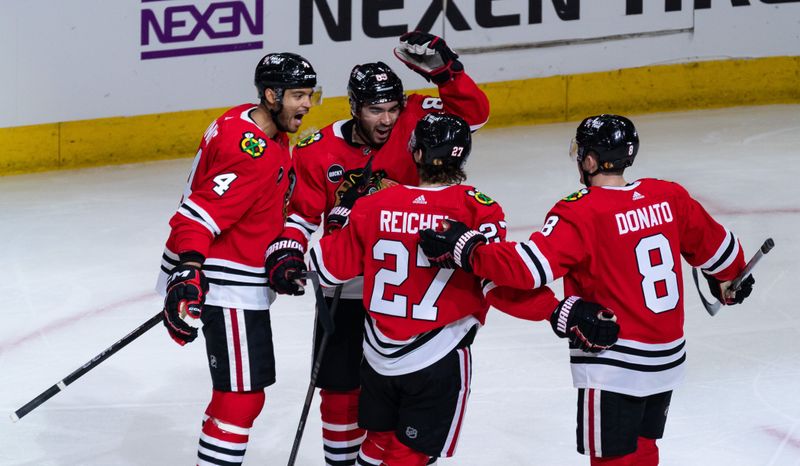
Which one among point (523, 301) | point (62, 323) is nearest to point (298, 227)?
point (523, 301)

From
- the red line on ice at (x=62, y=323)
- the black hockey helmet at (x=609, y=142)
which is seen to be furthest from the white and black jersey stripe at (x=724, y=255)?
the red line on ice at (x=62, y=323)

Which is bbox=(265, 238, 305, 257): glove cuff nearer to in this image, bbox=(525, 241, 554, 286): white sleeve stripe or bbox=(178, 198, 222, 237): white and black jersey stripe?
bbox=(178, 198, 222, 237): white and black jersey stripe

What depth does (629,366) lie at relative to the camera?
10.6 feet

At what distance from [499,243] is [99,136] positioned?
14.7 ft

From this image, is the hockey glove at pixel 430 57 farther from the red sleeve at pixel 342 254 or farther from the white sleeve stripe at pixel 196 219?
the white sleeve stripe at pixel 196 219

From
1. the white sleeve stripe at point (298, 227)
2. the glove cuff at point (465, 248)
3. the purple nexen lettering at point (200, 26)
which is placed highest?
the purple nexen lettering at point (200, 26)

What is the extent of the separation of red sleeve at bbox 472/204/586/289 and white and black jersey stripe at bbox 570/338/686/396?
0.83 feet

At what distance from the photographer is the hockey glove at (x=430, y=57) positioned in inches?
145

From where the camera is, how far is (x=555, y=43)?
775 cm

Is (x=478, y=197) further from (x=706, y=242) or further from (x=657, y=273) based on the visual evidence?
(x=706, y=242)

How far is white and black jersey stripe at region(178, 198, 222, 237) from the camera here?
3.30 meters

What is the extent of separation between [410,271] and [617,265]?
1.63 feet

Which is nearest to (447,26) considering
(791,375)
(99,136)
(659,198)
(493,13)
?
(493,13)

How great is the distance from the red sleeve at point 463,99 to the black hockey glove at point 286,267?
65 cm
